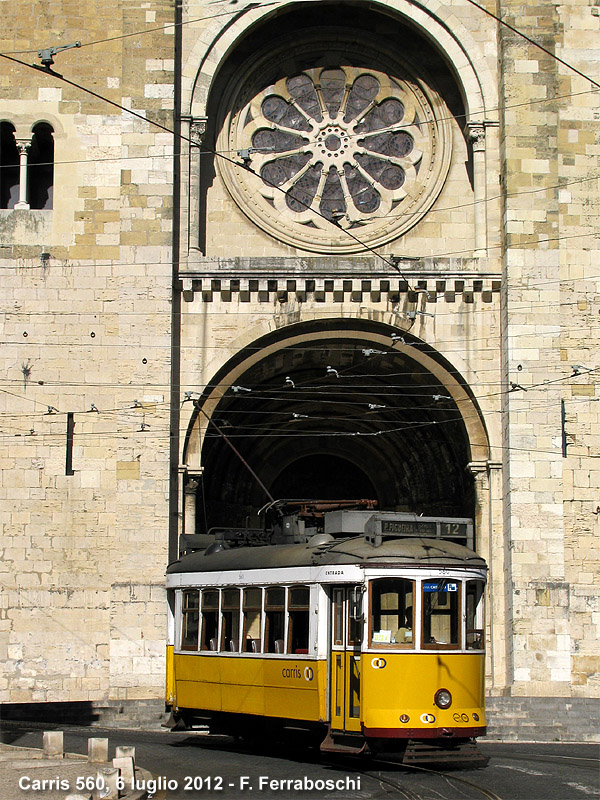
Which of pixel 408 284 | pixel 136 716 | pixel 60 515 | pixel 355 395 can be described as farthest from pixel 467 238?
pixel 136 716

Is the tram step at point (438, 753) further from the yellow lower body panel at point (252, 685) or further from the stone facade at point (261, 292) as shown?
the stone facade at point (261, 292)

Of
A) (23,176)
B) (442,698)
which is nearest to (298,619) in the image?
(442,698)

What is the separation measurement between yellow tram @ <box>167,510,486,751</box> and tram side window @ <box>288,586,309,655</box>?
1 centimetres

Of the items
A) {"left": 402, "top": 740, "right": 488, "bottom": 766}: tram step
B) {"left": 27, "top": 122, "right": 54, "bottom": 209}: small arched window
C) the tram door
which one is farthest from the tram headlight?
{"left": 27, "top": 122, "right": 54, "bottom": 209}: small arched window

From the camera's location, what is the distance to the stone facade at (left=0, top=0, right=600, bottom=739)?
24.3 metres

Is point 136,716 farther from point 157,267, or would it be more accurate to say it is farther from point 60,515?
point 157,267

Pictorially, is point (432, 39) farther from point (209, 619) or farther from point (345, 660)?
point (345, 660)

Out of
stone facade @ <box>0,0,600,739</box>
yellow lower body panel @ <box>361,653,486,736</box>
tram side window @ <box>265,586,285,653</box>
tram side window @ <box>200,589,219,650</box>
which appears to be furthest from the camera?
stone facade @ <box>0,0,600,739</box>

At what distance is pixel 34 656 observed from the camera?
2416cm

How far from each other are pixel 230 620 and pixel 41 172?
13020 millimetres

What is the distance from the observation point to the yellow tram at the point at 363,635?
48.0ft

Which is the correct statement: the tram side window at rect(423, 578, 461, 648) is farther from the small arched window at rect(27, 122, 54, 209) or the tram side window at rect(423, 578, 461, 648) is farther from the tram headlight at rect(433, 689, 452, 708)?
the small arched window at rect(27, 122, 54, 209)

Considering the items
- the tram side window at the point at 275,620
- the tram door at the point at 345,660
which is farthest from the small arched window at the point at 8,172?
the tram door at the point at 345,660

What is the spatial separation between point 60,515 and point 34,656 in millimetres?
2720
